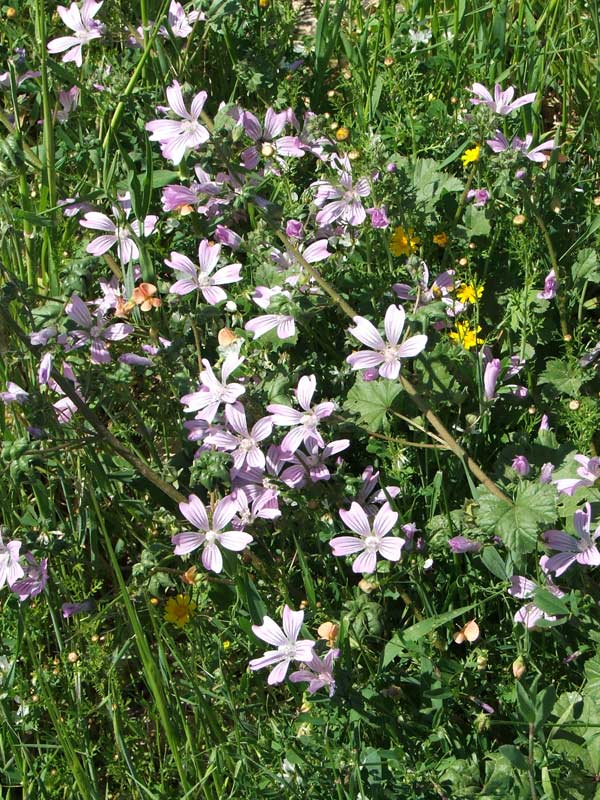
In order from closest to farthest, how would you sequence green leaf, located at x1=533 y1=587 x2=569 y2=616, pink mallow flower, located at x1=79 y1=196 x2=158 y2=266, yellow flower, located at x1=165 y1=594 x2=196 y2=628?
green leaf, located at x1=533 y1=587 x2=569 y2=616 → yellow flower, located at x1=165 y1=594 x2=196 y2=628 → pink mallow flower, located at x1=79 y1=196 x2=158 y2=266

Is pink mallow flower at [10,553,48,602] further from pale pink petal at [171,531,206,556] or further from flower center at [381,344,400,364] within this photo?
flower center at [381,344,400,364]

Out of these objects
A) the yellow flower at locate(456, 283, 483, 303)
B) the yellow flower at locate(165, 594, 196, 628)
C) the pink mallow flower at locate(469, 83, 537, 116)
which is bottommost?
the yellow flower at locate(165, 594, 196, 628)

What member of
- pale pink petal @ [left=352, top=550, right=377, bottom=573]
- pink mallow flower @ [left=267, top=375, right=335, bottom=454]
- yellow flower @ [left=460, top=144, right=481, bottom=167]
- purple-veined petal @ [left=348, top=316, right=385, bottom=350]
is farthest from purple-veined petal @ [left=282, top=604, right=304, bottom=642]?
yellow flower @ [left=460, top=144, right=481, bottom=167]

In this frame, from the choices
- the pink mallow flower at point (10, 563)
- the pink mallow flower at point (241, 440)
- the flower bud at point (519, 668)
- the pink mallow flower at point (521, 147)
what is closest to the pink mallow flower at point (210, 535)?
the pink mallow flower at point (241, 440)

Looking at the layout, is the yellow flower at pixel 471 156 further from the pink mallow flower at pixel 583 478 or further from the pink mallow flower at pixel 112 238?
the pink mallow flower at pixel 583 478

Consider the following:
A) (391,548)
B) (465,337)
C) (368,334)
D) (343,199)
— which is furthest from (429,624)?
(343,199)

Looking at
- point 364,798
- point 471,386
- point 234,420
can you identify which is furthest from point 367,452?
point 364,798

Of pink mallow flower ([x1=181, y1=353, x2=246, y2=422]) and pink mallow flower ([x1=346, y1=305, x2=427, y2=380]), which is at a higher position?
pink mallow flower ([x1=346, y1=305, x2=427, y2=380])
